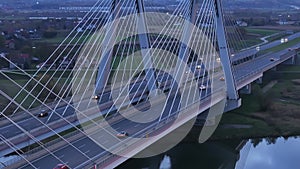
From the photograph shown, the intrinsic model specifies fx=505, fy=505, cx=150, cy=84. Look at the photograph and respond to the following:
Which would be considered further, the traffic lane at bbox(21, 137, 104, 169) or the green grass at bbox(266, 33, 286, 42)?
the green grass at bbox(266, 33, 286, 42)

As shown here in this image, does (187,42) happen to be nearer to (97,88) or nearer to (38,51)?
(97,88)

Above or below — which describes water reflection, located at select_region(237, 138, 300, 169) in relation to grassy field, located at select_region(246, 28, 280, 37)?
above

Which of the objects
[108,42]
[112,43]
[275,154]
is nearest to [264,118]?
[275,154]

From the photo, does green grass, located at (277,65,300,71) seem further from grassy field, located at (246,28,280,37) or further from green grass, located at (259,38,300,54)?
grassy field, located at (246,28,280,37)

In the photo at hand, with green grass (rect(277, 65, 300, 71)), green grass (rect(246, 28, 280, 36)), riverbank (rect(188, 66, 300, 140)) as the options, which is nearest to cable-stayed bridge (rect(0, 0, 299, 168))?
riverbank (rect(188, 66, 300, 140))

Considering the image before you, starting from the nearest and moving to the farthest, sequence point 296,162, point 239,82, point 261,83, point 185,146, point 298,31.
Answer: point 296,162 → point 185,146 → point 239,82 → point 261,83 → point 298,31

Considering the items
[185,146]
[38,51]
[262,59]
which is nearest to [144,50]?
[185,146]
